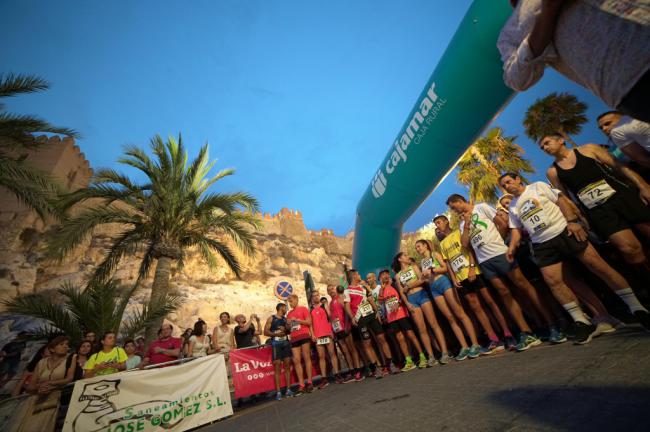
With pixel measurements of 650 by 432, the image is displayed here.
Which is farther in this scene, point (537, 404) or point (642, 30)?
point (537, 404)

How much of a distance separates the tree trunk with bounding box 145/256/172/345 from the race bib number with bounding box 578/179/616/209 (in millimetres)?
8900

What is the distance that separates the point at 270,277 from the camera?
28.9m

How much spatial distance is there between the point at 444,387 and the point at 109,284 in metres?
8.22

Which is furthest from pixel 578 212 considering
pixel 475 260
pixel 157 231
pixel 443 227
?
pixel 157 231

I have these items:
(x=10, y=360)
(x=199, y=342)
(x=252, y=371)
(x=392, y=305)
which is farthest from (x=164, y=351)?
(x=10, y=360)

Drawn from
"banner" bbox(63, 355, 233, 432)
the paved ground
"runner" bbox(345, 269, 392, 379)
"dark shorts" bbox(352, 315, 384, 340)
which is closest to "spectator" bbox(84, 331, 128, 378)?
"banner" bbox(63, 355, 233, 432)

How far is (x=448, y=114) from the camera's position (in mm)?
4641

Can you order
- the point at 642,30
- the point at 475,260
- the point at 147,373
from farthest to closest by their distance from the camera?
the point at 147,373 < the point at 475,260 < the point at 642,30

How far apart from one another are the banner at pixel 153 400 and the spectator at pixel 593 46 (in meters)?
5.03

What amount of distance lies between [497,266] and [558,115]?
15627 mm

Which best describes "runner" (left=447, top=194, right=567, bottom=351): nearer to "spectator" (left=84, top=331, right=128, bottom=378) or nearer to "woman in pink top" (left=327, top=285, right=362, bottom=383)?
"woman in pink top" (left=327, top=285, right=362, bottom=383)

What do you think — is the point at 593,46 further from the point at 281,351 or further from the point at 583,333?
the point at 281,351

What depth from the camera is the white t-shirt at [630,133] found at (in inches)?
81.5

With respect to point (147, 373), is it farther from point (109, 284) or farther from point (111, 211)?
point (111, 211)
